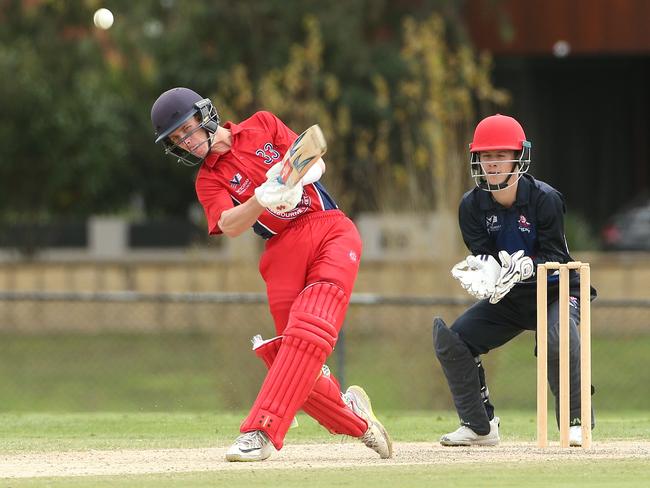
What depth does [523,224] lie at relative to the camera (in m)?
6.83

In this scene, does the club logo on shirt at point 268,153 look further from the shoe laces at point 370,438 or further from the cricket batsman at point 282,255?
the shoe laces at point 370,438

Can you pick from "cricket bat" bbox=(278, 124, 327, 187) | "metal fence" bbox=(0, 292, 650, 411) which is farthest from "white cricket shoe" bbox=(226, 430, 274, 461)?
"metal fence" bbox=(0, 292, 650, 411)

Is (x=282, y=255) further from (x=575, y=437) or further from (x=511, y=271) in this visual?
(x=575, y=437)

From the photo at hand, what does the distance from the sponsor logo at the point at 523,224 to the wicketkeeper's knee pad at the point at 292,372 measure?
1.18m

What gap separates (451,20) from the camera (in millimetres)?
23594

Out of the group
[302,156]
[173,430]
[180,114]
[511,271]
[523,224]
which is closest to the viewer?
[302,156]

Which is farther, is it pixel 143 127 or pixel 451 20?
pixel 143 127

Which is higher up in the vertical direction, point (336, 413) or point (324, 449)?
point (336, 413)

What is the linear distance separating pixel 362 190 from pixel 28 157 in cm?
1091

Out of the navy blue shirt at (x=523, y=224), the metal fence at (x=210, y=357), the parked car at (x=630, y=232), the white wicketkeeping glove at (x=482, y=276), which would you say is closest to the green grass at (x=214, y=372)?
the metal fence at (x=210, y=357)

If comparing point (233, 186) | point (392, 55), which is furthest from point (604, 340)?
point (392, 55)

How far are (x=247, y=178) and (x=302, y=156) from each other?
0.56 m

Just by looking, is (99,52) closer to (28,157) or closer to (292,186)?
(28,157)

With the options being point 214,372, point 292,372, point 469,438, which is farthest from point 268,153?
point 214,372
